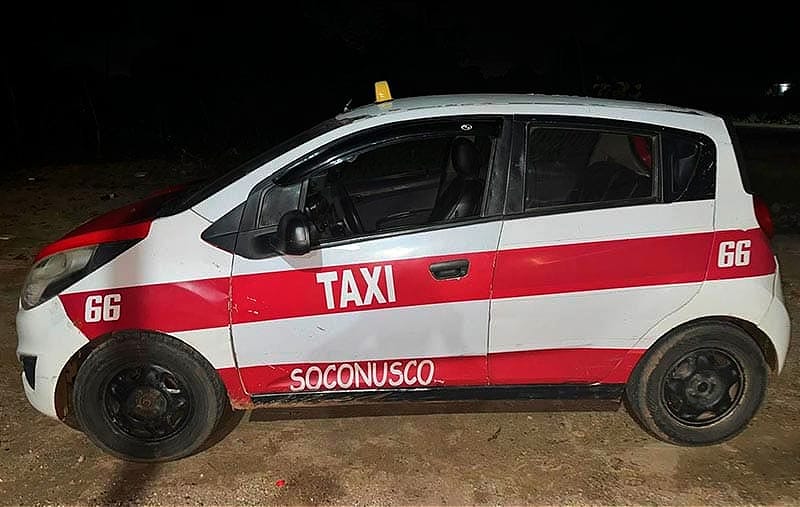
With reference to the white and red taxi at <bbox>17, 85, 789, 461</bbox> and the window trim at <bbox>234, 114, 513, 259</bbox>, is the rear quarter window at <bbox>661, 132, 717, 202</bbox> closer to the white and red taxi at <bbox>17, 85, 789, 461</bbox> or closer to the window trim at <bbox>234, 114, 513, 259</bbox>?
the white and red taxi at <bbox>17, 85, 789, 461</bbox>

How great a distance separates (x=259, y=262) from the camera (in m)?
2.97

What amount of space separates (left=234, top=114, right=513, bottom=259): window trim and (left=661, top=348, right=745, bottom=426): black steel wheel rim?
117 cm

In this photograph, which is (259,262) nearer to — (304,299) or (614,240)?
(304,299)

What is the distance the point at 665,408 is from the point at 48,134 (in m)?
14.1

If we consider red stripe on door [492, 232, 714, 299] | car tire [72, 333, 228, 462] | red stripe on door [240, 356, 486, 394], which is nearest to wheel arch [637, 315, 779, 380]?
red stripe on door [492, 232, 714, 299]

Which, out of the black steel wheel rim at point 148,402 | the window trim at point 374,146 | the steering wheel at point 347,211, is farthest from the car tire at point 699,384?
the black steel wheel rim at point 148,402

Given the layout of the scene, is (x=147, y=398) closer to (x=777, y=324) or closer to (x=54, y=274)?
(x=54, y=274)

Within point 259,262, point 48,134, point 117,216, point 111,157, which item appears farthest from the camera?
point 48,134

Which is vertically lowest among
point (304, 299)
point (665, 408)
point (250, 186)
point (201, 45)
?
point (665, 408)

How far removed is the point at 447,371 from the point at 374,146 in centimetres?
107

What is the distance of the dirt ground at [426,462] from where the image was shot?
2.99m

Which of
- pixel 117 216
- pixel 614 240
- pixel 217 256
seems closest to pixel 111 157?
pixel 117 216

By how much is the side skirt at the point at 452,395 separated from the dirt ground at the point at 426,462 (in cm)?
30

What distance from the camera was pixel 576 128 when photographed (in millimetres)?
3131
